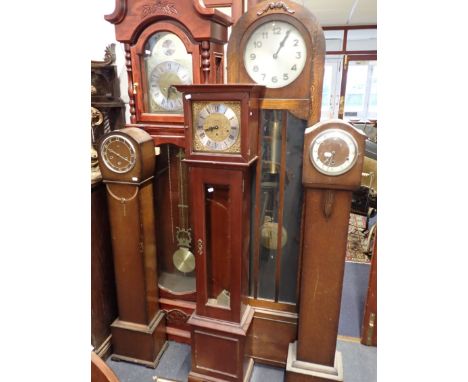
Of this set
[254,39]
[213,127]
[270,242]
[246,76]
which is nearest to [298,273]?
[270,242]

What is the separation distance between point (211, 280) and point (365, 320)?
1.05 meters

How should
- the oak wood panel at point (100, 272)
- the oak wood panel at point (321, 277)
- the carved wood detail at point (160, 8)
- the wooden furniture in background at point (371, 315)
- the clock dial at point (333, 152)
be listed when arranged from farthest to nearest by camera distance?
the wooden furniture in background at point (371, 315)
the oak wood panel at point (100, 272)
the carved wood detail at point (160, 8)
the oak wood panel at point (321, 277)
the clock dial at point (333, 152)

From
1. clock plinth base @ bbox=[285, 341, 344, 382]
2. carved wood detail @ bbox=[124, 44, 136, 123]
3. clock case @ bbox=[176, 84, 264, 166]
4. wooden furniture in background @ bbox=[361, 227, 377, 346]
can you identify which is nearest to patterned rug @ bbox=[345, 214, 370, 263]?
wooden furniture in background @ bbox=[361, 227, 377, 346]

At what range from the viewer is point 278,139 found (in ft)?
5.30

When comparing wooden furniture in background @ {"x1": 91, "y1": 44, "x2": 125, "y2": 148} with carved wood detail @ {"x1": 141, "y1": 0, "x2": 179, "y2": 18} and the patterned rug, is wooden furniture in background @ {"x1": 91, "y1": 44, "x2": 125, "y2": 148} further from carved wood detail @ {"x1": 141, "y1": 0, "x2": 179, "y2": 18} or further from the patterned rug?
the patterned rug

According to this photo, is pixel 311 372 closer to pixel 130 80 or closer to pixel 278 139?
pixel 278 139

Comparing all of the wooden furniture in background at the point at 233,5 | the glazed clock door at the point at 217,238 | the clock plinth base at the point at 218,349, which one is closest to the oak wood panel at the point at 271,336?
the clock plinth base at the point at 218,349

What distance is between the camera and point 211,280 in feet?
5.49

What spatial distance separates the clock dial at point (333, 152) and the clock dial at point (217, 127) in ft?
1.08

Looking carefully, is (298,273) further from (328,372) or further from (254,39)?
(254,39)

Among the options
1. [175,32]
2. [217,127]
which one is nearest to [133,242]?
[217,127]

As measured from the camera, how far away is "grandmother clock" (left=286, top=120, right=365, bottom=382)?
4.30ft

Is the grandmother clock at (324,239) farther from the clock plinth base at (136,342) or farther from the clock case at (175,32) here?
the clock plinth base at (136,342)

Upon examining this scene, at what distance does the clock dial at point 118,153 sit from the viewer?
1.60 m
